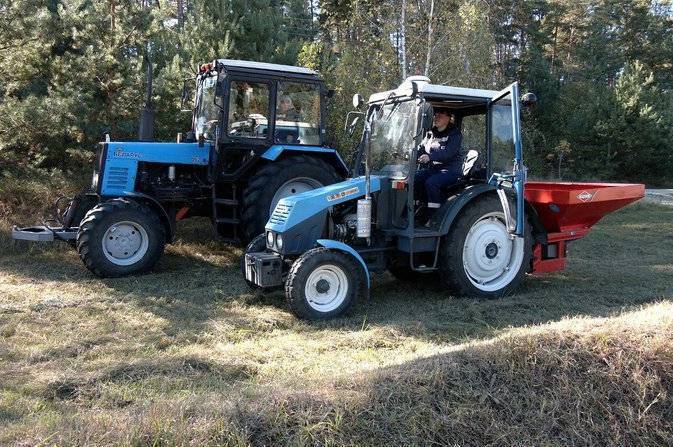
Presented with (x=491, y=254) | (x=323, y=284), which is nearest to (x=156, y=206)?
(x=323, y=284)

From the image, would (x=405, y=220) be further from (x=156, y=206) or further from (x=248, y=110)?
(x=156, y=206)

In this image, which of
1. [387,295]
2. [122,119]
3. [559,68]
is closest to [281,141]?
[387,295]

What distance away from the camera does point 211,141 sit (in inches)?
333

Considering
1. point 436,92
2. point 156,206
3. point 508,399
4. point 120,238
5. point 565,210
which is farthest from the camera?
point 156,206

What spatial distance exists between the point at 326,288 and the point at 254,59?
6.56 m

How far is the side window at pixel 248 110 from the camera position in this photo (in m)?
8.34

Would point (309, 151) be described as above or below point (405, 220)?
above

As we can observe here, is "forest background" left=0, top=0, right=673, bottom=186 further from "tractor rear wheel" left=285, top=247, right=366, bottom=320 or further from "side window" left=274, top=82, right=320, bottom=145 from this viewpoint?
"tractor rear wheel" left=285, top=247, right=366, bottom=320

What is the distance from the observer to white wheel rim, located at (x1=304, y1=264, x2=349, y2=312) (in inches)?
232

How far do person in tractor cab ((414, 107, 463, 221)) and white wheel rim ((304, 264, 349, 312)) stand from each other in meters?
1.32

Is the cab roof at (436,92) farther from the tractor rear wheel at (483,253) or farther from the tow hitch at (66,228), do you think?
the tow hitch at (66,228)

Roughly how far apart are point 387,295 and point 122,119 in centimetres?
606

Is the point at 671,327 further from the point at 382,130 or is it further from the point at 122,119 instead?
the point at 122,119

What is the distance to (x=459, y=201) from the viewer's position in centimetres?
657
